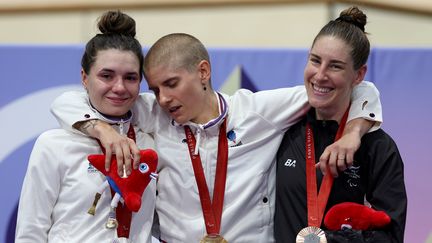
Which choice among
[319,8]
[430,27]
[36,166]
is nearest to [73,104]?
[36,166]

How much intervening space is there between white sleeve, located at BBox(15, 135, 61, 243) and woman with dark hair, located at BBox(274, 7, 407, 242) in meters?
0.88

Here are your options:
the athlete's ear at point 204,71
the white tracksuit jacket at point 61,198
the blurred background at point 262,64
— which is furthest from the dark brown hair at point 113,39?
the blurred background at point 262,64

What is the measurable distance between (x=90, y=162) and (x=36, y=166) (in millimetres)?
213

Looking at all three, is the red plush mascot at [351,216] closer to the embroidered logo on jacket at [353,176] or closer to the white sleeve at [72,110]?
the embroidered logo on jacket at [353,176]

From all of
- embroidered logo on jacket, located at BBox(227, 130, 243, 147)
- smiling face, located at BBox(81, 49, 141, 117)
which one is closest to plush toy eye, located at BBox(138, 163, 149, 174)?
smiling face, located at BBox(81, 49, 141, 117)

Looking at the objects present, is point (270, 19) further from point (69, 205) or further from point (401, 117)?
point (69, 205)

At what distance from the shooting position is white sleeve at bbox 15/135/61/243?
288 centimetres

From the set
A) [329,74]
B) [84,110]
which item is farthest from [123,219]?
[329,74]

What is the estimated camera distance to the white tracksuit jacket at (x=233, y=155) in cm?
300

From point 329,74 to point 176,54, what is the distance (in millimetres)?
617

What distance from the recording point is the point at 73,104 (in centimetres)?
302

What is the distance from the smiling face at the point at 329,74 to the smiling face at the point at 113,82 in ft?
2.27

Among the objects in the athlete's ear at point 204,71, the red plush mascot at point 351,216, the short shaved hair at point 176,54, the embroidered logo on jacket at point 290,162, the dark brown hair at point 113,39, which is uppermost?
the dark brown hair at point 113,39

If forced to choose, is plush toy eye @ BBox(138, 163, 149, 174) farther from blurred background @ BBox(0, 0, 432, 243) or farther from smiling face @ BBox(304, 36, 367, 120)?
blurred background @ BBox(0, 0, 432, 243)
